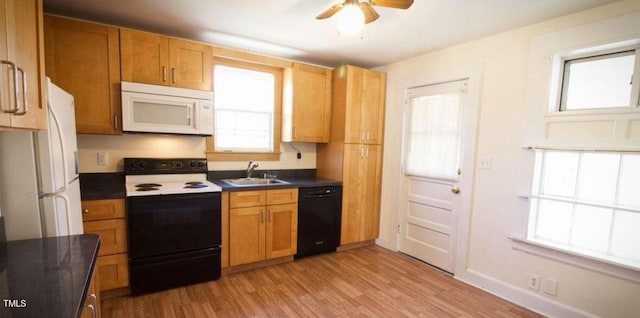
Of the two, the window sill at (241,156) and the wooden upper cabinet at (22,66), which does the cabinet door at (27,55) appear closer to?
the wooden upper cabinet at (22,66)

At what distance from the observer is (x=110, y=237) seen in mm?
2176

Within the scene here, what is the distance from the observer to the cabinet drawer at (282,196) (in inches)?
114

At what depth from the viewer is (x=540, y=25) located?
2.21 meters

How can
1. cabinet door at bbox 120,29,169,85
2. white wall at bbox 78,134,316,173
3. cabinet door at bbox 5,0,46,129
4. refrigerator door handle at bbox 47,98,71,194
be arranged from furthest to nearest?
white wall at bbox 78,134,316,173 → cabinet door at bbox 120,29,169,85 → refrigerator door handle at bbox 47,98,71,194 → cabinet door at bbox 5,0,46,129

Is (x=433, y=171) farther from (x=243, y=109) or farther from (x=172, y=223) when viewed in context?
(x=172, y=223)

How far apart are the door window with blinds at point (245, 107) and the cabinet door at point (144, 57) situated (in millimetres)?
562

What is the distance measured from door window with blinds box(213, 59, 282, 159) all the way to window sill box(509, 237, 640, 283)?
8.79ft

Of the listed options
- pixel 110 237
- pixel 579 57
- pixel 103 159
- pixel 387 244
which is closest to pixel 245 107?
pixel 103 159

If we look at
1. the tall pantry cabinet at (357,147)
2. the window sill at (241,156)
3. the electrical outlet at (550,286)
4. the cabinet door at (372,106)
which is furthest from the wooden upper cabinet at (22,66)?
the electrical outlet at (550,286)

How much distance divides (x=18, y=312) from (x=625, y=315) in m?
3.16

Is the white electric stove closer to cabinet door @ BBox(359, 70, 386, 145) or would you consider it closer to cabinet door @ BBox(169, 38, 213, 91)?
cabinet door @ BBox(169, 38, 213, 91)

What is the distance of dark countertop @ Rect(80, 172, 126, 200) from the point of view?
213cm

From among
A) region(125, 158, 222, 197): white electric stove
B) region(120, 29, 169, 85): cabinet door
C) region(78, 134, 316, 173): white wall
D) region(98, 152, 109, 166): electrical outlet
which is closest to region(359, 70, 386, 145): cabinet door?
region(78, 134, 316, 173): white wall

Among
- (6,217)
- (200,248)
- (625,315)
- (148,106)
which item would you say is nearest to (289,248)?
(200,248)
